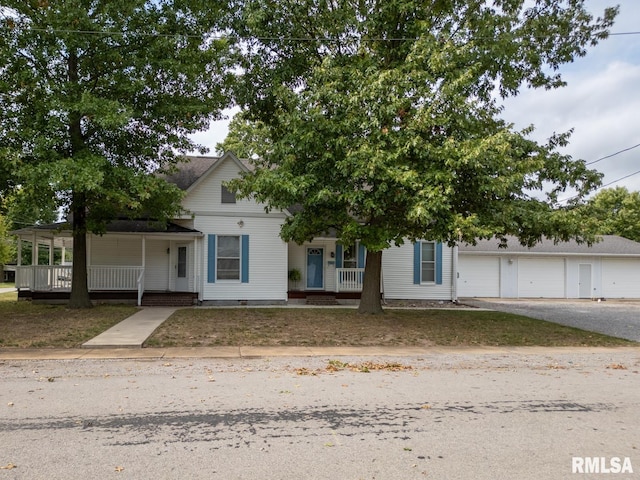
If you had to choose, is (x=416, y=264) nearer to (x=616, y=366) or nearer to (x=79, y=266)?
(x=616, y=366)

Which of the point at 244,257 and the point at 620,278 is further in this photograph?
the point at 620,278

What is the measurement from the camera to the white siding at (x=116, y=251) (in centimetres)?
1873

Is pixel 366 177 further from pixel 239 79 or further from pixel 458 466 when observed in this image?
Answer: pixel 458 466

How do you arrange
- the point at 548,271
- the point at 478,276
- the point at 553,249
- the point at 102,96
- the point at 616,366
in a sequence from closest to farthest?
1. the point at 616,366
2. the point at 102,96
3. the point at 478,276
4. the point at 553,249
5. the point at 548,271

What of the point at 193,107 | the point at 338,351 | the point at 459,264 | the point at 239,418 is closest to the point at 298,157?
the point at 193,107

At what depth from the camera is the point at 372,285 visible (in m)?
15.1

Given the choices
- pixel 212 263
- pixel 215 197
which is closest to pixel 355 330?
pixel 212 263

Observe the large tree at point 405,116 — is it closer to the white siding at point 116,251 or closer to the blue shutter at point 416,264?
the blue shutter at point 416,264

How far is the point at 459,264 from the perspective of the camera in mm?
25031

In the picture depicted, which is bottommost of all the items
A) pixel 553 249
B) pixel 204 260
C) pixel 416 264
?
pixel 416 264

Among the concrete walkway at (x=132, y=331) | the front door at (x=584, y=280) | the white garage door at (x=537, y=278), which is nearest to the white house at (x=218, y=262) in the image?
the concrete walkway at (x=132, y=331)

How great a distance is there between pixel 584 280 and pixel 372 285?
16.6m

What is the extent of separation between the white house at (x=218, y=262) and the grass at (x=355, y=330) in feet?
8.91

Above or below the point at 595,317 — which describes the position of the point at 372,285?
above
